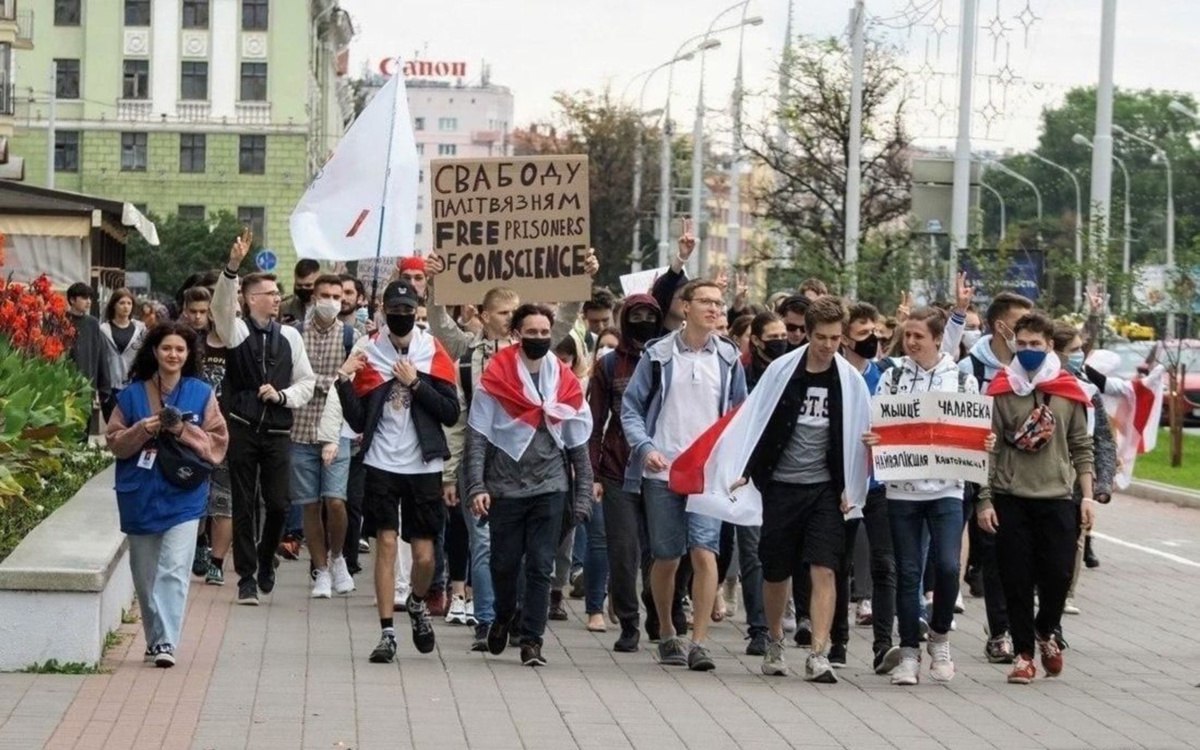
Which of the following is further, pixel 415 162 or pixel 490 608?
pixel 415 162

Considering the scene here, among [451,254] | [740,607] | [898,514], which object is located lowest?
[740,607]

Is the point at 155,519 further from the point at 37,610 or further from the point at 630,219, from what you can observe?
the point at 630,219

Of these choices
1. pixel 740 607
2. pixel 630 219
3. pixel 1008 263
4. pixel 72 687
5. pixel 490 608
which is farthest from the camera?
pixel 630 219

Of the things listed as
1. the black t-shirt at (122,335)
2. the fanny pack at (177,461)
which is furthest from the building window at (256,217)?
the fanny pack at (177,461)

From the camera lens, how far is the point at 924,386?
12.1 m

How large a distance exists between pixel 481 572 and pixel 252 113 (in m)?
81.0

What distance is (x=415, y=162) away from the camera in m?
15.9

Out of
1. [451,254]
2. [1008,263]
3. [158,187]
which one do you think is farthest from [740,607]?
[158,187]

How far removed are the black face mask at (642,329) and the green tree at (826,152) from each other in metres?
26.7

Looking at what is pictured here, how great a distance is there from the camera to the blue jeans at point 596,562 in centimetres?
1393

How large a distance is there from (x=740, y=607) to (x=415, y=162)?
3.47 metres

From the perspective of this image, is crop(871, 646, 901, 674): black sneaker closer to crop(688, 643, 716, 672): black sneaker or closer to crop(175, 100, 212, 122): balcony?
crop(688, 643, 716, 672): black sneaker

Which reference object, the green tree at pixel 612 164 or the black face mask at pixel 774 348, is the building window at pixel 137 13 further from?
→ the black face mask at pixel 774 348

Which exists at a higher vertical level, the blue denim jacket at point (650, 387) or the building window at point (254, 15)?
the building window at point (254, 15)
